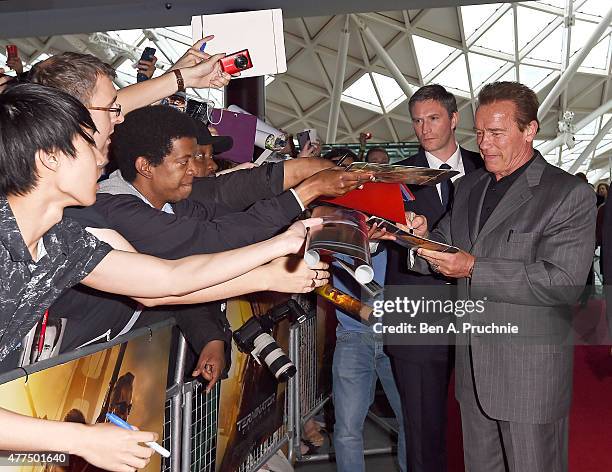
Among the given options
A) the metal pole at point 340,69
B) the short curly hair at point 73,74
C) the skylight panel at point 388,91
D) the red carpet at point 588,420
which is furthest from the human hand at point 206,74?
the skylight panel at point 388,91


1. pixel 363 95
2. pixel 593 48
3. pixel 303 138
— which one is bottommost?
pixel 303 138

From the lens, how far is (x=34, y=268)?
1603 mm

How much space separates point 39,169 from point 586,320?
8.36 metres

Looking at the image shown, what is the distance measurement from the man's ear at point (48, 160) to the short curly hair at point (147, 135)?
43.0 inches

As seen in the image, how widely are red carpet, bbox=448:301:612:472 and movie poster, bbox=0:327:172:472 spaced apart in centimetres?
246

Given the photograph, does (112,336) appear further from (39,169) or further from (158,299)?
(39,169)

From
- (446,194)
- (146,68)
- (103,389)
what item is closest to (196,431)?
(103,389)

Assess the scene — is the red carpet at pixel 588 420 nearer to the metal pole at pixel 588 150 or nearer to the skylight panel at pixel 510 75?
the metal pole at pixel 588 150

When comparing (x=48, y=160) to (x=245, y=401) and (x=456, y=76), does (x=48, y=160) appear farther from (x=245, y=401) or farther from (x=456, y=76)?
(x=456, y=76)

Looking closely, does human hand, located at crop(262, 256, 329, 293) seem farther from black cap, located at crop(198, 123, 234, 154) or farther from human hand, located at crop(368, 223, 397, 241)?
black cap, located at crop(198, 123, 234, 154)

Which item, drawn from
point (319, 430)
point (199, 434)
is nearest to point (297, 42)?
point (319, 430)

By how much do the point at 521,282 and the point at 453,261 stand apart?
9.8 inches

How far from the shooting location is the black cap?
2.98 meters

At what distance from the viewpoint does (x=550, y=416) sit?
2613 mm
